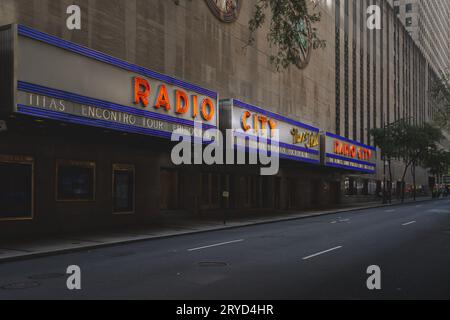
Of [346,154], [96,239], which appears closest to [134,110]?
[96,239]

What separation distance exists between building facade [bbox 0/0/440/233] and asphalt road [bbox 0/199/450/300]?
196 inches

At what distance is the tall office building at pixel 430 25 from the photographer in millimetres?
120438

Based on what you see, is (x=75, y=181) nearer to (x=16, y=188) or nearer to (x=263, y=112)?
(x=16, y=188)

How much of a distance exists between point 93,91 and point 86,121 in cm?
126

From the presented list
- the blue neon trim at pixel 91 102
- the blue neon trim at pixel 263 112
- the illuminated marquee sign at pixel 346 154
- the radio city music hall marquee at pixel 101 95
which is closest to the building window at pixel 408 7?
the illuminated marquee sign at pixel 346 154

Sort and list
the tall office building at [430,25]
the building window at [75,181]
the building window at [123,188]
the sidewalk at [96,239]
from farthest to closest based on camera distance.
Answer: the tall office building at [430,25] < the building window at [123,188] < the building window at [75,181] < the sidewalk at [96,239]

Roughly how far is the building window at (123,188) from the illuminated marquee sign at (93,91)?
4367 millimetres

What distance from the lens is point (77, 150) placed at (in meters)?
22.1

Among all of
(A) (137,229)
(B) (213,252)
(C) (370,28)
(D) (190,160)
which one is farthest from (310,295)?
(C) (370,28)

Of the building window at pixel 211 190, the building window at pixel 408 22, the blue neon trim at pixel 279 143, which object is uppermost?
the building window at pixel 408 22

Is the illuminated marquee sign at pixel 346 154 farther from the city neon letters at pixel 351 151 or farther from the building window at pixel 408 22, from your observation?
the building window at pixel 408 22

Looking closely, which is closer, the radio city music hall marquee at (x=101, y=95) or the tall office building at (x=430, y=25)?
the radio city music hall marquee at (x=101, y=95)

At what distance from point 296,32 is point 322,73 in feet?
135

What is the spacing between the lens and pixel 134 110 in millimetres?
19953
